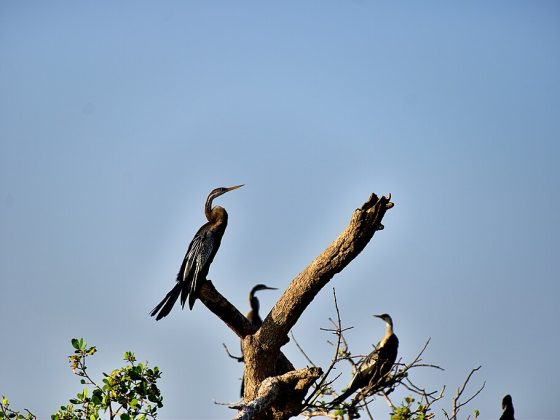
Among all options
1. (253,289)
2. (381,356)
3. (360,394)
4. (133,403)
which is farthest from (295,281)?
(253,289)

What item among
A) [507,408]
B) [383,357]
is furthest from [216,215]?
[507,408]

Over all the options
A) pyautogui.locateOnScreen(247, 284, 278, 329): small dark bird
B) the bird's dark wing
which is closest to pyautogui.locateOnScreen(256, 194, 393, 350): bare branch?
the bird's dark wing

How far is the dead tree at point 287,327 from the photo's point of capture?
20.2ft

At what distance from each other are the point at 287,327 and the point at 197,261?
1328mm

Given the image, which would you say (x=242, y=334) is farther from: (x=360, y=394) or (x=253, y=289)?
(x=253, y=289)

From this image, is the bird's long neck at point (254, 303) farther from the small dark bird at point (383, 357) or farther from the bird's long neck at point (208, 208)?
the bird's long neck at point (208, 208)

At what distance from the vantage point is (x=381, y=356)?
9859 mm

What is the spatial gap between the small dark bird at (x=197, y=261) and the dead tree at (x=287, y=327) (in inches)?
18.0

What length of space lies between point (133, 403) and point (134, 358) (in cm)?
41

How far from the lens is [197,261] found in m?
7.71

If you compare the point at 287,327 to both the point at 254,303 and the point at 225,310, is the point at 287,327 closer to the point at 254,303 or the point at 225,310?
the point at 225,310

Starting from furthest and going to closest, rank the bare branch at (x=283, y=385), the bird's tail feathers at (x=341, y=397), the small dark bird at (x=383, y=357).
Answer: the small dark bird at (x=383, y=357) → the bird's tail feathers at (x=341, y=397) → the bare branch at (x=283, y=385)

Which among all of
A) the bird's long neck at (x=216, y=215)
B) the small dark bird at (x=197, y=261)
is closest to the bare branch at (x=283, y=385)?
the small dark bird at (x=197, y=261)

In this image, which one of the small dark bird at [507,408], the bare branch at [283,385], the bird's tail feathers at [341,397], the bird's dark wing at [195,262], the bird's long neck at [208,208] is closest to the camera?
the bare branch at [283,385]
